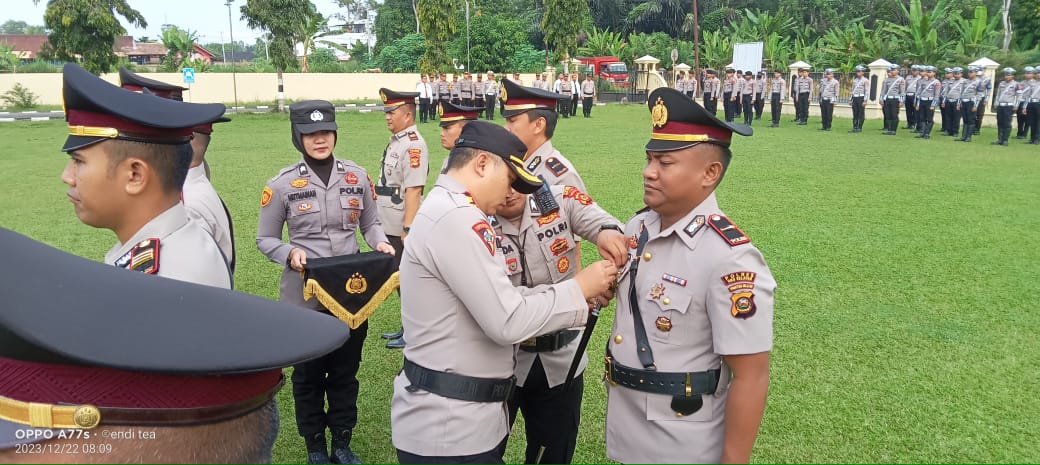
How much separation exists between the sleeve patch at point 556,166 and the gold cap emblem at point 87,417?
2.66 m

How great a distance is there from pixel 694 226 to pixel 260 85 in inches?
1521

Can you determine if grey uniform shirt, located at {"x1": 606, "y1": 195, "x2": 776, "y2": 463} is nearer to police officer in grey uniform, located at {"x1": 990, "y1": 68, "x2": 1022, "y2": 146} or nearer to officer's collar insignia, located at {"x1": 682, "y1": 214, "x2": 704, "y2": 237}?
officer's collar insignia, located at {"x1": 682, "y1": 214, "x2": 704, "y2": 237}

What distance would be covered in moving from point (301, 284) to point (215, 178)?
950 cm

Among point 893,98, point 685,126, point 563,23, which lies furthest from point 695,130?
point 563,23

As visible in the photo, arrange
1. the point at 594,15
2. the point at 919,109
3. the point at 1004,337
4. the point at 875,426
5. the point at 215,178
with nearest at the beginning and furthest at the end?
the point at 875,426 < the point at 1004,337 < the point at 215,178 < the point at 919,109 < the point at 594,15

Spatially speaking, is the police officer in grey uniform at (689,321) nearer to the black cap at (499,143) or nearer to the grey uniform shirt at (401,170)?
the black cap at (499,143)

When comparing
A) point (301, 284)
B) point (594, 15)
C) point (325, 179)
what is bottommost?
point (301, 284)

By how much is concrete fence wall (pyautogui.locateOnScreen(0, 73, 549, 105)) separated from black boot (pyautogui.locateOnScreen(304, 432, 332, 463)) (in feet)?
108

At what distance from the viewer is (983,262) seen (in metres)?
7.11

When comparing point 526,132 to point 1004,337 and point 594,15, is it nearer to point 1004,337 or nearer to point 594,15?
point 1004,337


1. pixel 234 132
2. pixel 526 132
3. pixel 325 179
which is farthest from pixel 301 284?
pixel 234 132

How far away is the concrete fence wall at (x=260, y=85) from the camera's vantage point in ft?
107

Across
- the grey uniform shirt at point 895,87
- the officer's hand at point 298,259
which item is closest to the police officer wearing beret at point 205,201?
the officer's hand at point 298,259

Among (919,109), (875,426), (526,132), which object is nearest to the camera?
(526,132)
